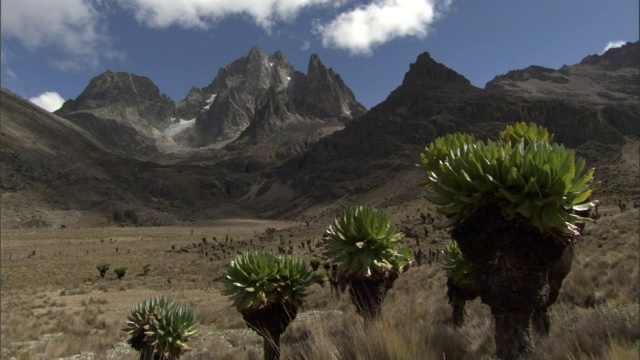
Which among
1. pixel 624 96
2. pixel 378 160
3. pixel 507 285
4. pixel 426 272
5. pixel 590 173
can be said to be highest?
pixel 624 96

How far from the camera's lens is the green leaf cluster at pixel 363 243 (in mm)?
8344

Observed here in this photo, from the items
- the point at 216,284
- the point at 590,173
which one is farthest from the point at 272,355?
the point at 216,284

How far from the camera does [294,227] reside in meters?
72.1

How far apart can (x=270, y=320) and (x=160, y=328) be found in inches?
88.0

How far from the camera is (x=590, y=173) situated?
505 cm

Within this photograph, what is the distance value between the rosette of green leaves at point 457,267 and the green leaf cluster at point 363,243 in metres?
1.69

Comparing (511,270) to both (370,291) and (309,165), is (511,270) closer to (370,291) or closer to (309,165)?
(370,291)

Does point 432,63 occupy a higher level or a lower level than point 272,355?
higher

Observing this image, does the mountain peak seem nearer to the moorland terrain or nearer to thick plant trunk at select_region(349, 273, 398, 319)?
the moorland terrain

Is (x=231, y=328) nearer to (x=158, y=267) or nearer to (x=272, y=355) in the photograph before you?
(x=272, y=355)

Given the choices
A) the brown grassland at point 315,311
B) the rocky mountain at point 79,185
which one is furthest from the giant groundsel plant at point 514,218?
the rocky mountain at point 79,185

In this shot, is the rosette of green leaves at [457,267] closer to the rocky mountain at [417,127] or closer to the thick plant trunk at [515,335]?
the thick plant trunk at [515,335]

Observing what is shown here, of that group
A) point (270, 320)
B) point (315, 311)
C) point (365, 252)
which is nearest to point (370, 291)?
point (365, 252)

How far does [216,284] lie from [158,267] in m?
11.0
